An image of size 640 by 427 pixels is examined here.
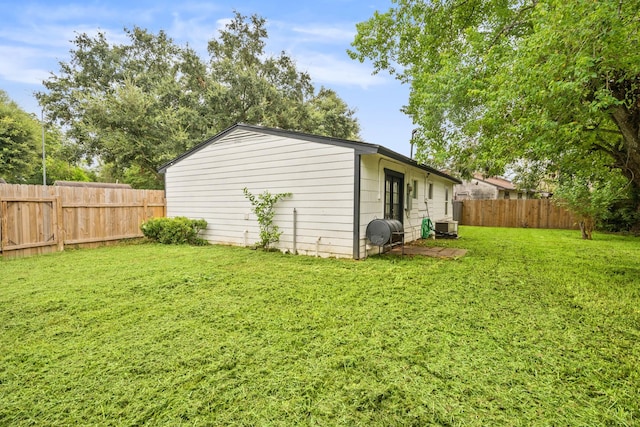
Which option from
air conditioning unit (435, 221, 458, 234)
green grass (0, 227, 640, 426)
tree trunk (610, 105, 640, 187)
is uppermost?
tree trunk (610, 105, 640, 187)

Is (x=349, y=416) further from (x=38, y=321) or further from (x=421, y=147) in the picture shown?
(x=421, y=147)

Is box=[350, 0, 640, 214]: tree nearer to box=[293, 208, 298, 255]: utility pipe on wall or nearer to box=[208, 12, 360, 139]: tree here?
box=[293, 208, 298, 255]: utility pipe on wall

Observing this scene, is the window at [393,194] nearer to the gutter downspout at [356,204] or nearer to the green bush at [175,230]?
the gutter downspout at [356,204]

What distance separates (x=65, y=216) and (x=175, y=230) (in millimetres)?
2491

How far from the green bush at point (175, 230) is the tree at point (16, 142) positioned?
1870 centimetres

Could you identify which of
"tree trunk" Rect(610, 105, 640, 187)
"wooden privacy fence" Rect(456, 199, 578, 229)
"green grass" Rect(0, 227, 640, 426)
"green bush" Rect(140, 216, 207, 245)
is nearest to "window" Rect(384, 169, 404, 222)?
"green grass" Rect(0, 227, 640, 426)

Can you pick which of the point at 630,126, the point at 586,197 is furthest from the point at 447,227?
the point at 630,126

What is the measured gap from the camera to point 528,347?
250 cm

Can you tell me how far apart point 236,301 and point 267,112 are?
636 inches

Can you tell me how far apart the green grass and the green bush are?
3.57 m

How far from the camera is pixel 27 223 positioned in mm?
6703

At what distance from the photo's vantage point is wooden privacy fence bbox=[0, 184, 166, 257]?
645 centimetres

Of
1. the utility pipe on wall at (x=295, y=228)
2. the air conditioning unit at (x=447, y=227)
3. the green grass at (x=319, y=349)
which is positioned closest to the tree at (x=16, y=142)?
the green grass at (x=319, y=349)

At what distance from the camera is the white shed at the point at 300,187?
6.14 m
